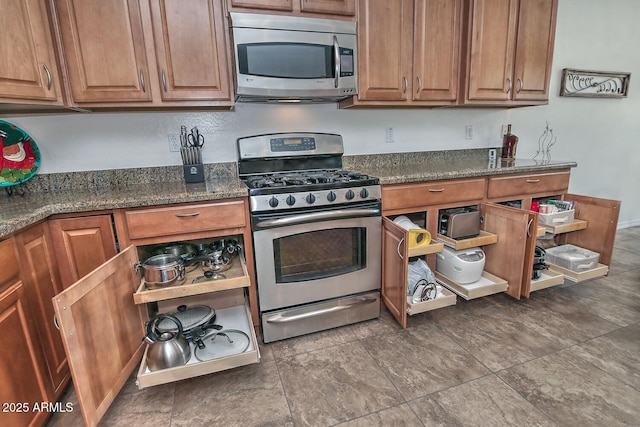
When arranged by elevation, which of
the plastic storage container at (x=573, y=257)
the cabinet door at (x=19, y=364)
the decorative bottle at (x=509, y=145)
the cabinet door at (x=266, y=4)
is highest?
the cabinet door at (x=266, y=4)

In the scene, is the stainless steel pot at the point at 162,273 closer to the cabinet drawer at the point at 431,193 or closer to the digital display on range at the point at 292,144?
the digital display on range at the point at 292,144

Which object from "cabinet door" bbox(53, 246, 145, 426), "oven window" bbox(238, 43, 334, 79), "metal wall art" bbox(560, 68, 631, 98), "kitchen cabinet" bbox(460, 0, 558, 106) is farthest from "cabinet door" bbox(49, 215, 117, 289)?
"metal wall art" bbox(560, 68, 631, 98)

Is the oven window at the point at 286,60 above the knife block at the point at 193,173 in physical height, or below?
above

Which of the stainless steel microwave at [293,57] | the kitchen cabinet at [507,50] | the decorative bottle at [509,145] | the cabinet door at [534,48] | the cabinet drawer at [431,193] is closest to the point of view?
the stainless steel microwave at [293,57]

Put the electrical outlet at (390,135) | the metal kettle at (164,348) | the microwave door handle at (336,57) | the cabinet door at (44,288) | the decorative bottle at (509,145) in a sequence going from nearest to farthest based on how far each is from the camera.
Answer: the cabinet door at (44,288), the metal kettle at (164,348), the microwave door handle at (336,57), the electrical outlet at (390,135), the decorative bottle at (509,145)

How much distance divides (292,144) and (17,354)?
5.51 feet

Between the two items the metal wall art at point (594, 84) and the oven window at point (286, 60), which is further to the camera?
the metal wall art at point (594, 84)

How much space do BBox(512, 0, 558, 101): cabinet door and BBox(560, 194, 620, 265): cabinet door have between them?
0.90 meters

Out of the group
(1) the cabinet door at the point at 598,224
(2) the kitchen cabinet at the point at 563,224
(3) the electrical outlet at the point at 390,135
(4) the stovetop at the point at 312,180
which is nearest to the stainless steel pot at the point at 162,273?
(4) the stovetop at the point at 312,180

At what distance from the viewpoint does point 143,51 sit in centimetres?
169

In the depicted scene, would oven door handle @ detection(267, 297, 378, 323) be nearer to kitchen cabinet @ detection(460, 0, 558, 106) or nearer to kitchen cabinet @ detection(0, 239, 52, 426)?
kitchen cabinet @ detection(0, 239, 52, 426)

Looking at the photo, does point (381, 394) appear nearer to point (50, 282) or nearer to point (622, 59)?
point (50, 282)

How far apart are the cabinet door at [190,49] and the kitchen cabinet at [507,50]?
1668mm

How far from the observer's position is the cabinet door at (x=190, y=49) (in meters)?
1.69
